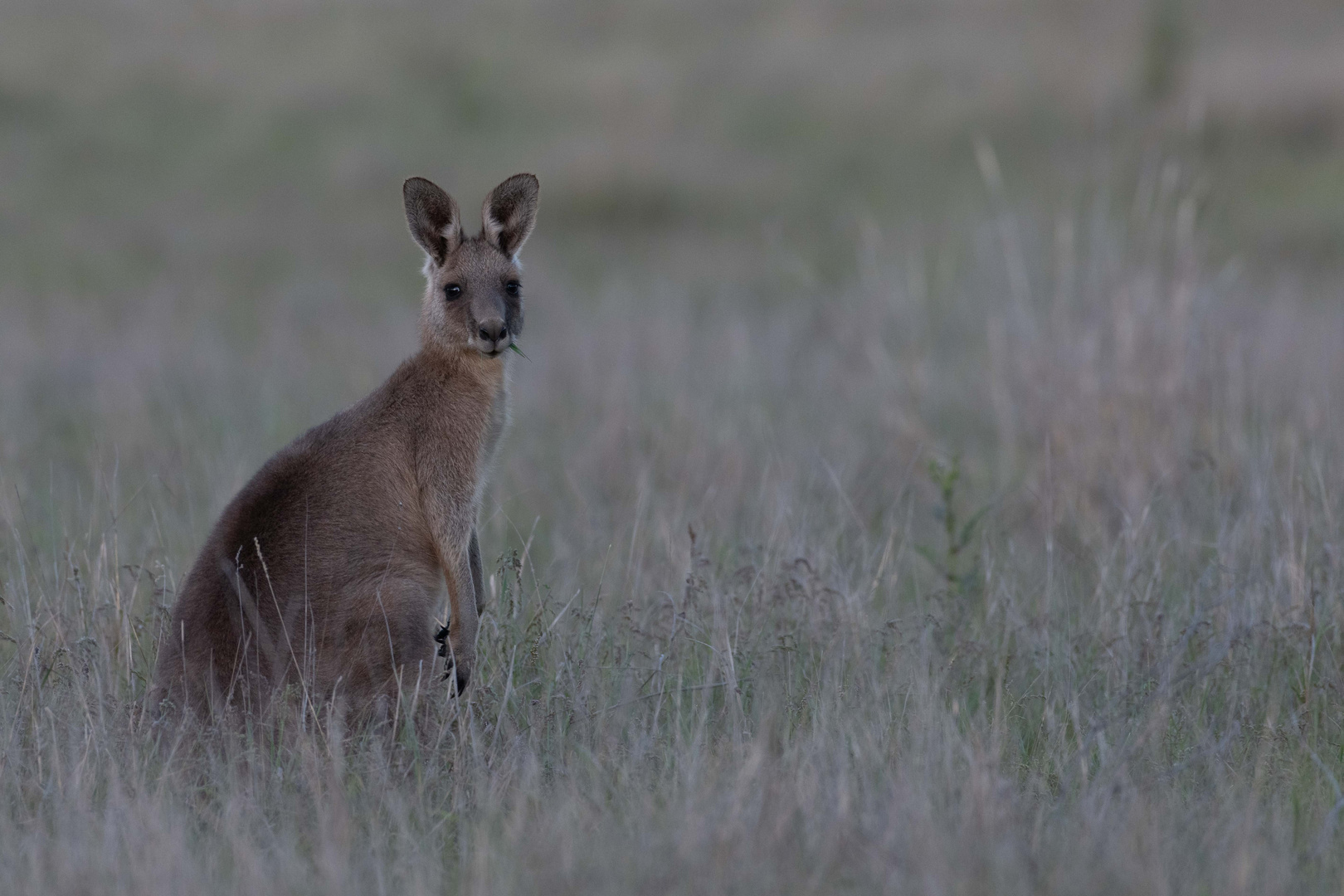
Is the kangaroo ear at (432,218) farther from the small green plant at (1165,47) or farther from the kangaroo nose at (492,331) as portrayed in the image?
the small green plant at (1165,47)

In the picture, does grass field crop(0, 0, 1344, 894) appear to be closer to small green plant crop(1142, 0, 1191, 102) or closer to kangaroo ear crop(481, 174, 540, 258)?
small green plant crop(1142, 0, 1191, 102)

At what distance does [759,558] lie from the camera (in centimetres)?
445

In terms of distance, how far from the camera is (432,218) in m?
3.99

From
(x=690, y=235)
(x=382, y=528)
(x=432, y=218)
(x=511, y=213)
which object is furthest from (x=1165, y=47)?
(x=382, y=528)

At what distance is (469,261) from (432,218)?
0.55 ft

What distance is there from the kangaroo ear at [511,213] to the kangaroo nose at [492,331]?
0.40 metres

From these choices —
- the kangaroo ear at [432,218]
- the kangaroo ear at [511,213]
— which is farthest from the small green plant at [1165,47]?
the kangaroo ear at [432,218]

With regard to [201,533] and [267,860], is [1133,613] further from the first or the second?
[201,533]

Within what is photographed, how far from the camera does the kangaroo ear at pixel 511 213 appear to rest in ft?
13.1

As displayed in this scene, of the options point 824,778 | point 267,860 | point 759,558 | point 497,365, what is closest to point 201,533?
point 497,365

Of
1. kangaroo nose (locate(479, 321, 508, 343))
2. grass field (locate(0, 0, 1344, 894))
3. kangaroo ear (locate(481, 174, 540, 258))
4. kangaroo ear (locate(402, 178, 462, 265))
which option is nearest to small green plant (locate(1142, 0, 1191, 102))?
grass field (locate(0, 0, 1344, 894))

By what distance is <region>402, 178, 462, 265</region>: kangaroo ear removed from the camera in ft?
12.8

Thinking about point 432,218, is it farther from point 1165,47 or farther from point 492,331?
point 1165,47

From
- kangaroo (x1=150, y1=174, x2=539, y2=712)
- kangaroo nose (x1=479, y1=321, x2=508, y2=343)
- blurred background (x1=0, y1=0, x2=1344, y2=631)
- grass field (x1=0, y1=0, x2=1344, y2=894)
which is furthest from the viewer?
blurred background (x1=0, y1=0, x2=1344, y2=631)
